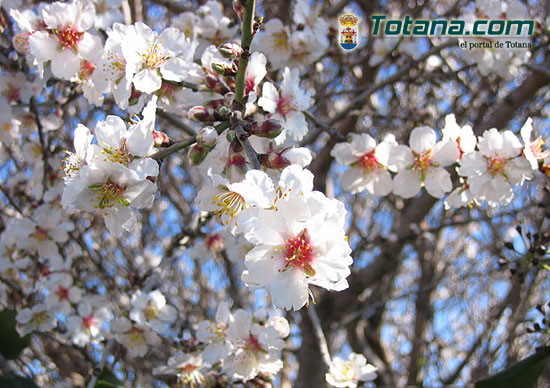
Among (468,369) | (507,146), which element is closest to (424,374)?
(468,369)

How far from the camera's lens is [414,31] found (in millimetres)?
3209

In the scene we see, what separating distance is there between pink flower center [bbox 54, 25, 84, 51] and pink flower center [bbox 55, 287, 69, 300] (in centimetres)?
149

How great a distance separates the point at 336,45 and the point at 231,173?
2103 mm

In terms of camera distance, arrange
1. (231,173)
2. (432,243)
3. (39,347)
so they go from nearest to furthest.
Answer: (231,173) → (39,347) → (432,243)

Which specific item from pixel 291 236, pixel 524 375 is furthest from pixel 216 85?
pixel 524 375

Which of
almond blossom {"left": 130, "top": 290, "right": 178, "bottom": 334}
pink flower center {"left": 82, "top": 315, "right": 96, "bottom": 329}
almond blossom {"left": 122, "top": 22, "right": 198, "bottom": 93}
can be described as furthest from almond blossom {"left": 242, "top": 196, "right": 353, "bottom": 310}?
pink flower center {"left": 82, "top": 315, "right": 96, "bottom": 329}

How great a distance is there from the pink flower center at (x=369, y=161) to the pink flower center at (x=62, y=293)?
1775 millimetres

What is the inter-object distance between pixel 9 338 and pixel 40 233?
1.73 feet

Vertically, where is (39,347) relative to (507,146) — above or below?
above

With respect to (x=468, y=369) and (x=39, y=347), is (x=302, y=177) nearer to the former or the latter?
(x=39, y=347)

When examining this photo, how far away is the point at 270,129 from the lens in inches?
48.3

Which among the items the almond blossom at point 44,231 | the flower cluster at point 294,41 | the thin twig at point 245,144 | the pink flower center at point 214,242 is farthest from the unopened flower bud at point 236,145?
the almond blossom at point 44,231

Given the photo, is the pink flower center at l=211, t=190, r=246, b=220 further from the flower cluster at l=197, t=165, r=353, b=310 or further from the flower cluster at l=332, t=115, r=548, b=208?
the flower cluster at l=332, t=115, r=548, b=208

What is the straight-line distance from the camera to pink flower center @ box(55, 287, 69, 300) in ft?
8.68
